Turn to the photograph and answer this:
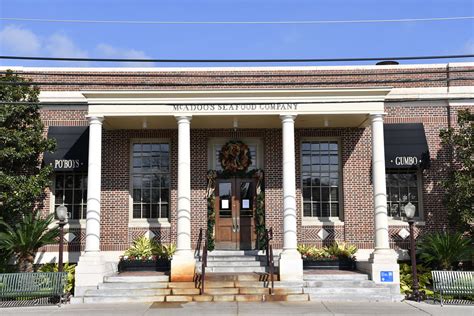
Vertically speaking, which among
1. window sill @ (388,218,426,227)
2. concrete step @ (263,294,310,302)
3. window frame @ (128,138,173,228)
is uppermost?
window frame @ (128,138,173,228)

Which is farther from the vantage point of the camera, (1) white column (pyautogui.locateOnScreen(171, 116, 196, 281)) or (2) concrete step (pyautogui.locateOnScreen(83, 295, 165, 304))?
(1) white column (pyautogui.locateOnScreen(171, 116, 196, 281))

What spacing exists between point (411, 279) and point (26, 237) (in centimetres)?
1113

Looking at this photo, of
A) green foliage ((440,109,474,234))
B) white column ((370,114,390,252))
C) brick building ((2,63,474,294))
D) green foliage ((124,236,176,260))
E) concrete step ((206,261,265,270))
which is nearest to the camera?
white column ((370,114,390,252))

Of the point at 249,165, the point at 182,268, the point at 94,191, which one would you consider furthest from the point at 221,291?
the point at 249,165

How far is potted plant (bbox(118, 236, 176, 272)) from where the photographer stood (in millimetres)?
15641

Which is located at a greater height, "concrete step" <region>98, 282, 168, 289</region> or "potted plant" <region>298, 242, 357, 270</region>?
"potted plant" <region>298, 242, 357, 270</region>

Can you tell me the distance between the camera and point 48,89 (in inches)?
687

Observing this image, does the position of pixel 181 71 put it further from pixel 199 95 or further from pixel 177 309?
pixel 177 309

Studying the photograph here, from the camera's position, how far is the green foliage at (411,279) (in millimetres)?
14188

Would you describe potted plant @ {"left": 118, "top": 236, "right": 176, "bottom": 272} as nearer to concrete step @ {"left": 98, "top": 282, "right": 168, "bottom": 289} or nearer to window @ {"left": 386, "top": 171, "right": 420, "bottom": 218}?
concrete step @ {"left": 98, "top": 282, "right": 168, "bottom": 289}

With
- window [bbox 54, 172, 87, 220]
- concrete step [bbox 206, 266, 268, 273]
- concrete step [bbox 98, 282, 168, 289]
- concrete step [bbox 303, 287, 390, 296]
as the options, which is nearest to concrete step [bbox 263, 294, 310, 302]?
concrete step [bbox 303, 287, 390, 296]

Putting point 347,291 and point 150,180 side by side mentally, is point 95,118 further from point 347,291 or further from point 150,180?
point 347,291

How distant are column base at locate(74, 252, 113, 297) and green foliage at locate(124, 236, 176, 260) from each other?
1.88m

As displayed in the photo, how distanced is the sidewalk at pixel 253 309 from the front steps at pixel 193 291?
1.36 feet
